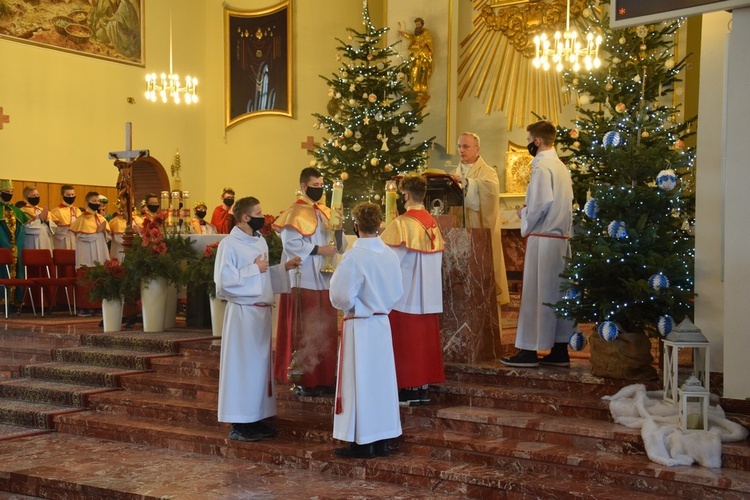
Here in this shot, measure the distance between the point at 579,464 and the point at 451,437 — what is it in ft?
3.12

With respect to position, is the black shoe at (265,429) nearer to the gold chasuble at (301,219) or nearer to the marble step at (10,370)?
Result: the gold chasuble at (301,219)

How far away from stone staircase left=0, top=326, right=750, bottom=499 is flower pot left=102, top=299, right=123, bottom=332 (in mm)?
1520

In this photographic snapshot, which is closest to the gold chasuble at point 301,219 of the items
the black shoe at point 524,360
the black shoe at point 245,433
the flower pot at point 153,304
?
the black shoe at point 245,433

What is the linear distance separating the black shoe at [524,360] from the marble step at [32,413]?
382 centimetres

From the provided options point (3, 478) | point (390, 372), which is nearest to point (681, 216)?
point (390, 372)

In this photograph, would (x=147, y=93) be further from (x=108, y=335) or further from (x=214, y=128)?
(x=108, y=335)

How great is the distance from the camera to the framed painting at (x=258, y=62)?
17.7 metres

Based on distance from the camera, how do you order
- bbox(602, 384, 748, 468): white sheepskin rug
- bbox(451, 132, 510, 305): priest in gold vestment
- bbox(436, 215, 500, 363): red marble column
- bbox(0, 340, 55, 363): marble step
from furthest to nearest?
bbox(0, 340, 55, 363): marble step
bbox(451, 132, 510, 305): priest in gold vestment
bbox(436, 215, 500, 363): red marble column
bbox(602, 384, 748, 468): white sheepskin rug

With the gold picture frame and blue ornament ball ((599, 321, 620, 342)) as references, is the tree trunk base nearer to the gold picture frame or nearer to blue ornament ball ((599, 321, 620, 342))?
blue ornament ball ((599, 321, 620, 342))

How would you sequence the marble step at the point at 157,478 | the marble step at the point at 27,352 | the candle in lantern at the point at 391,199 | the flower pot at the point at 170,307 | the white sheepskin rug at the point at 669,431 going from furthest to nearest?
the flower pot at the point at 170,307 < the marble step at the point at 27,352 < the candle in lantern at the point at 391,199 < the marble step at the point at 157,478 < the white sheepskin rug at the point at 669,431

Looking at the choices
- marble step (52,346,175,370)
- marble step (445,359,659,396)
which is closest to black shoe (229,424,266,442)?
marble step (445,359,659,396)

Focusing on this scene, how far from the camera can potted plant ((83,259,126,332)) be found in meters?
9.90

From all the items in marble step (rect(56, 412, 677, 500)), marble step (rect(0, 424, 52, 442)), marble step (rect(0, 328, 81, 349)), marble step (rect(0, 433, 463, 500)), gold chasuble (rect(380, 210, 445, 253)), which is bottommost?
marble step (rect(0, 424, 52, 442))

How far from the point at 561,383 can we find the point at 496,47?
893 centimetres
